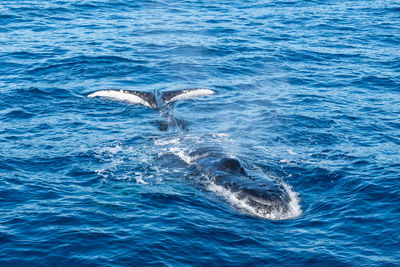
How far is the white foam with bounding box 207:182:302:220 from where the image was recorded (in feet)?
63.7

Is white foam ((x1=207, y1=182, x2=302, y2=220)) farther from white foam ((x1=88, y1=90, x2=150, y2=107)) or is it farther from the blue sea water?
white foam ((x1=88, y1=90, x2=150, y2=107))

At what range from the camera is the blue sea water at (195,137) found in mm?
17578

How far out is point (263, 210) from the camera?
1962 cm

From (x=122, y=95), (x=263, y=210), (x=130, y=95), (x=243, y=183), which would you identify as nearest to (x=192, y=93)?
(x=130, y=95)

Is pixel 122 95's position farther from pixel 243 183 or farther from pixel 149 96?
pixel 243 183

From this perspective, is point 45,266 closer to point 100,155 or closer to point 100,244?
point 100,244

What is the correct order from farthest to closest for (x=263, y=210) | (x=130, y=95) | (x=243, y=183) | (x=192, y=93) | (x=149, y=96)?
1. (x=192, y=93)
2. (x=130, y=95)
3. (x=149, y=96)
4. (x=243, y=183)
5. (x=263, y=210)

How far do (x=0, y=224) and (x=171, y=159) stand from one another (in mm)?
8050

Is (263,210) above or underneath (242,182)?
underneath

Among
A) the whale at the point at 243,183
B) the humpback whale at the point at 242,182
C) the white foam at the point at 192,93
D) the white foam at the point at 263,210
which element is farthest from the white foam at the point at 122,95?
the white foam at the point at 263,210

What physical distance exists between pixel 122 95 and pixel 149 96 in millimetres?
1606

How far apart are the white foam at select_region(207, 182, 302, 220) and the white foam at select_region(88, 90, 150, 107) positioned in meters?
11.2

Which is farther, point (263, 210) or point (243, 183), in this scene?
point (243, 183)

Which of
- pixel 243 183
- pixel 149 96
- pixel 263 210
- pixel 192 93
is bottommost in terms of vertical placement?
pixel 263 210
